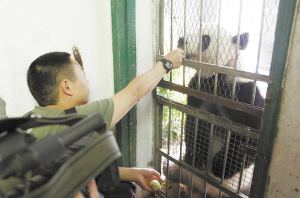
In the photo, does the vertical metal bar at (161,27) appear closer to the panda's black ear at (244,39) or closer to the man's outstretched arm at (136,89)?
the man's outstretched arm at (136,89)

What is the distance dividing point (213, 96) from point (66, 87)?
2.64 ft

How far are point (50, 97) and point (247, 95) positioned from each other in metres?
1.18

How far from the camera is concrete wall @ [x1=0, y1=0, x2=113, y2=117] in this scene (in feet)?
4.33

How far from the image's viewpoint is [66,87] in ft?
3.67

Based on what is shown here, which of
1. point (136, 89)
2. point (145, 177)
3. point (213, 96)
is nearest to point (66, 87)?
point (136, 89)

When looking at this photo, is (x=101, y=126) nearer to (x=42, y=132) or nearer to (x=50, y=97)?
(x=42, y=132)

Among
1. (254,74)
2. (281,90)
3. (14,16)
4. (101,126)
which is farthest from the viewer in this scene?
(14,16)

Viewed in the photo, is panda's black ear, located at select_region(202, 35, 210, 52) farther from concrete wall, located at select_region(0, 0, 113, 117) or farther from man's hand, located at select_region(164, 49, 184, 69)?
concrete wall, located at select_region(0, 0, 113, 117)

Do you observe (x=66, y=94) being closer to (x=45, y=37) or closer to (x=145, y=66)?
(x=45, y=37)

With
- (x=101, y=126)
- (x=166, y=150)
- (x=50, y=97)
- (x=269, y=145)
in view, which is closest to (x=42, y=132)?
(x=50, y=97)

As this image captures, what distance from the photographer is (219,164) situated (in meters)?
1.63

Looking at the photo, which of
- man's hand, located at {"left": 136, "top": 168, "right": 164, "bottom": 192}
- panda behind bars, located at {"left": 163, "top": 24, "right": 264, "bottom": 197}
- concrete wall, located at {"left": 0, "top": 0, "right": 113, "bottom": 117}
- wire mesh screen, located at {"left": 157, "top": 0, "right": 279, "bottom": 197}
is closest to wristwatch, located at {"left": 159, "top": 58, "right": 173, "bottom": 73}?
wire mesh screen, located at {"left": 157, "top": 0, "right": 279, "bottom": 197}

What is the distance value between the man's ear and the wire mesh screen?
0.70 m

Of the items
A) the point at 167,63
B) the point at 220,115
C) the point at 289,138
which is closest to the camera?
the point at 289,138
